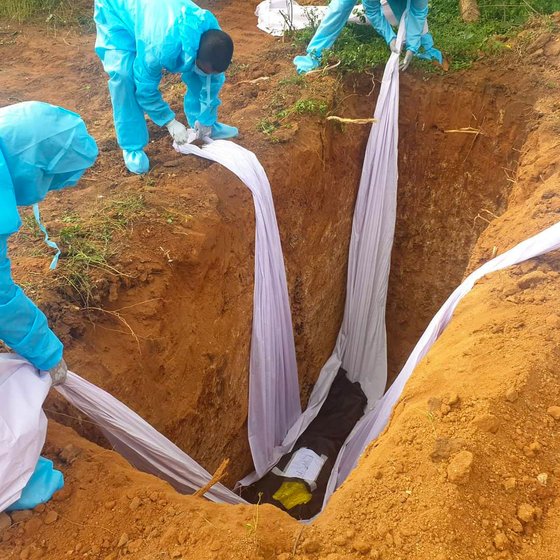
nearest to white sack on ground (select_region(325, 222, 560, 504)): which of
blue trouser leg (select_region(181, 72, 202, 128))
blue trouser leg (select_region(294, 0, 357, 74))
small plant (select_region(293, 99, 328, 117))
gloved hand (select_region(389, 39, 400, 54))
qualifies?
small plant (select_region(293, 99, 328, 117))

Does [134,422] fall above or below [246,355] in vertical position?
above

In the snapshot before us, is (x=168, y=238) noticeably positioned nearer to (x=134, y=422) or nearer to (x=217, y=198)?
(x=217, y=198)

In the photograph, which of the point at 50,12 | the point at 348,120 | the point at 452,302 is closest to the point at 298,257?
the point at 348,120

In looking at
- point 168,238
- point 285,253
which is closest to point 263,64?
point 285,253

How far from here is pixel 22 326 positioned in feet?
6.92

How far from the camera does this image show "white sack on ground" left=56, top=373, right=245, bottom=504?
99.0 inches

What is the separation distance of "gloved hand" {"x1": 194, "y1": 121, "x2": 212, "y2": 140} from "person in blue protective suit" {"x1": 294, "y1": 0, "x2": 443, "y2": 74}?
1.46 metres

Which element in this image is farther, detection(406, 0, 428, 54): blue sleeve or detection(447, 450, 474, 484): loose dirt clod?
detection(406, 0, 428, 54): blue sleeve

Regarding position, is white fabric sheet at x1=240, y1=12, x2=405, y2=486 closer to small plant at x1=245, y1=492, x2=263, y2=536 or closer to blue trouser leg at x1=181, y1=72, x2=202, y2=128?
blue trouser leg at x1=181, y1=72, x2=202, y2=128

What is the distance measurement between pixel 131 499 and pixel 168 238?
66.3 inches

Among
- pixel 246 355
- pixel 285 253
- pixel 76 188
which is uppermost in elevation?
pixel 76 188

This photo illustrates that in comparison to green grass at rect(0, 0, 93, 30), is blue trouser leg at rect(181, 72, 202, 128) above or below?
above

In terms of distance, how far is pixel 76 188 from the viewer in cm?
390

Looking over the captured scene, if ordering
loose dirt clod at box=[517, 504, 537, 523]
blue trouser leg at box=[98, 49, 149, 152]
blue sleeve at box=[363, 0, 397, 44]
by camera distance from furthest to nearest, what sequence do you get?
1. blue sleeve at box=[363, 0, 397, 44]
2. blue trouser leg at box=[98, 49, 149, 152]
3. loose dirt clod at box=[517, 504, 537, 523]
